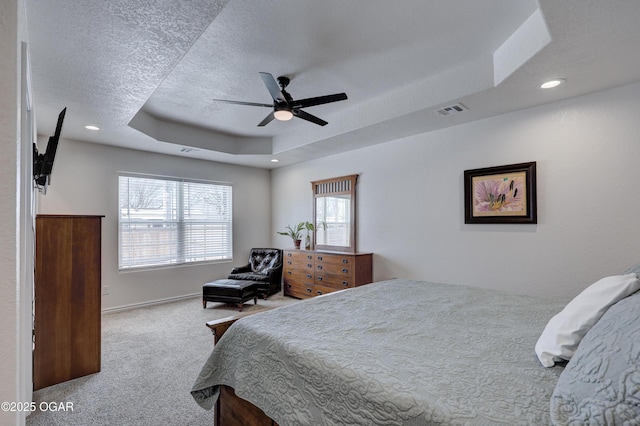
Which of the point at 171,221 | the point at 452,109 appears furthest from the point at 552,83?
the point at 171,221

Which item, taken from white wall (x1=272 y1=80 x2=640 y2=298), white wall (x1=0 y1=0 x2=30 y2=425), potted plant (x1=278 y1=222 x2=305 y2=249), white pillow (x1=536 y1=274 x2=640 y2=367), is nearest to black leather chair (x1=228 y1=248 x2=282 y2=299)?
potted plant (x1=278 y1=222 x2=305 y2=249)

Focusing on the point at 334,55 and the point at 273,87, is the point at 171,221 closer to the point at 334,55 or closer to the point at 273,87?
the point at 273,87

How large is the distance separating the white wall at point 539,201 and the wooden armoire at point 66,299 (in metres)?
3.50

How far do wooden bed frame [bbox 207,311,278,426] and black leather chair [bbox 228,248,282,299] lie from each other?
10.2ft

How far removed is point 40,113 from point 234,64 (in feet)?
7.85

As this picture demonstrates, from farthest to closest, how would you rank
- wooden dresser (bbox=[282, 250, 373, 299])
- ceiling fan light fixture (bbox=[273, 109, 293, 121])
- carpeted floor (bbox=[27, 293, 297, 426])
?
1. wooden dresser (bbox=[282, 250, 373, 299])
2. ceiling fan light fixture (bbox=[273, 109, 293, 121])
3. carpeted floor (bbox=[27, 293, 297, 426])

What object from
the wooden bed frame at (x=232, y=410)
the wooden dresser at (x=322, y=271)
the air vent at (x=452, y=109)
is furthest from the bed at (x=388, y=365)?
the wooden dresser at (x=322, y=271)

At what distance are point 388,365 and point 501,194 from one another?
2.94 metres

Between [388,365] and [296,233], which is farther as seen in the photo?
[296,233]

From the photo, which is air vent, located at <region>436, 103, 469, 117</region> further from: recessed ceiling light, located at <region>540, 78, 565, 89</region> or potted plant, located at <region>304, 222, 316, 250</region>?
potted plant, located at <region>304, 222, 316, 250</region>

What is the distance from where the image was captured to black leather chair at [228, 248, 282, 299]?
511 centimetres

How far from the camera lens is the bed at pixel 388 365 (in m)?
0.98

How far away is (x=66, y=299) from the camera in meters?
2.60

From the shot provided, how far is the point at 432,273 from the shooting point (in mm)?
3961
